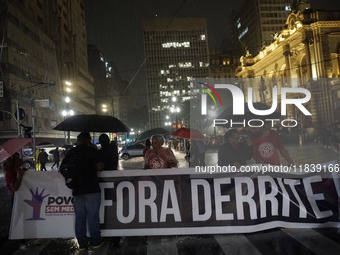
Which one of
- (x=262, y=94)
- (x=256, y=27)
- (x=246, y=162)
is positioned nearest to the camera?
(x=246, y=162)

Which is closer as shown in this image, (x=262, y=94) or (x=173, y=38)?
(x=262, y=94)

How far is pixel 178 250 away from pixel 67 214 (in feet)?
7.65

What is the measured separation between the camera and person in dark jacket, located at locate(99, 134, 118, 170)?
222 inches

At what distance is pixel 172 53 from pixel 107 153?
13283 cm

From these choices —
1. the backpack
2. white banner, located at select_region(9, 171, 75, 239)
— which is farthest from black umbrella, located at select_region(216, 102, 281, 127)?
white banner, located at select_region(9, 171, 75, 239)

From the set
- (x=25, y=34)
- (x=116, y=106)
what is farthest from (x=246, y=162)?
(x=116, y=106)

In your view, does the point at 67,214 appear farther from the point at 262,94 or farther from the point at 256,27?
the point at 256,27

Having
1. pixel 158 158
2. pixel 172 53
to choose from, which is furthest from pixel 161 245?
pixel 172 53

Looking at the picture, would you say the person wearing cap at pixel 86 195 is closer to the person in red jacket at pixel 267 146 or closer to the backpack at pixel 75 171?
the backpack at pixel 75 171

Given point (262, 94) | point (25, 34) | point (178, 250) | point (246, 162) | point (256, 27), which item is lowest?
point (178, 250)

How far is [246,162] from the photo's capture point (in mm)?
5762

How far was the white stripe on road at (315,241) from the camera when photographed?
4311 mm

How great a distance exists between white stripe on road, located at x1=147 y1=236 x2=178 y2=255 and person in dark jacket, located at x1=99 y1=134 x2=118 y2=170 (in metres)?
1.63

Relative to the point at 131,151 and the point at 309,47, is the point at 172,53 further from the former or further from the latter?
the point at 131,151
